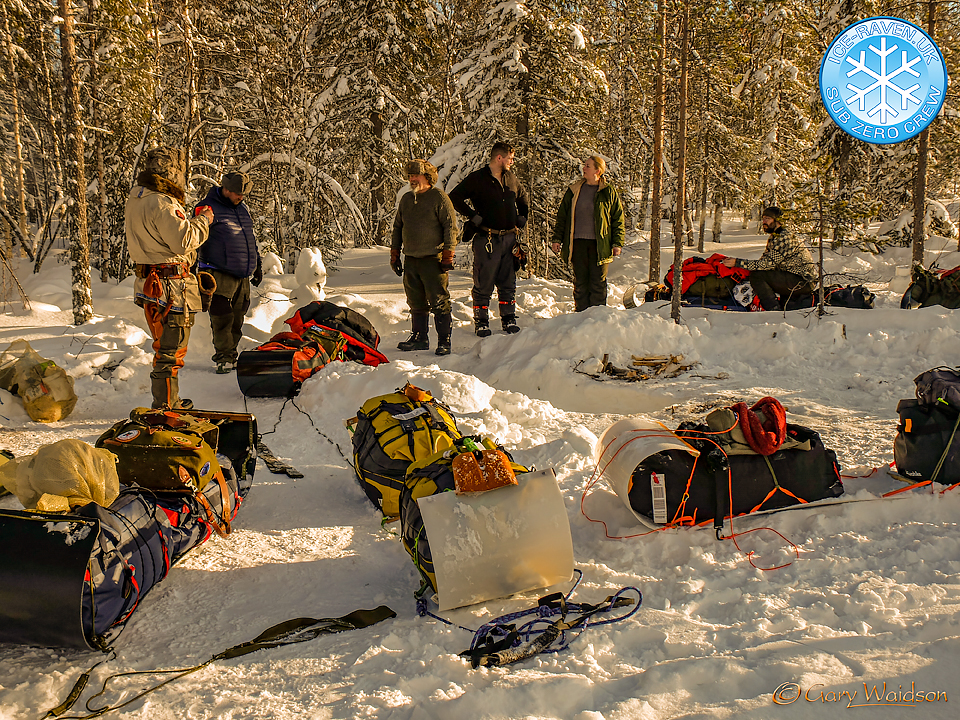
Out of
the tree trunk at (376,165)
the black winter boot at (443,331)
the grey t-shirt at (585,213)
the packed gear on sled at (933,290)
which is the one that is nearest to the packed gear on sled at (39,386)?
the black winter boot at (443,331)

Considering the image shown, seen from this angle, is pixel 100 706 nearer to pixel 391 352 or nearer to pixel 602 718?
pixel 602 718

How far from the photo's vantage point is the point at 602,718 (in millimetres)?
2066

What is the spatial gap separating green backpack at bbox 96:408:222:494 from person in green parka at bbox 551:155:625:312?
18.2 feet

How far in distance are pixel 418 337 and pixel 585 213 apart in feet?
8.47

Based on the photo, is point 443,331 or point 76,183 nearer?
point 443,331

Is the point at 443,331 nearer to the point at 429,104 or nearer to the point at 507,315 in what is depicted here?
the point at 507,315

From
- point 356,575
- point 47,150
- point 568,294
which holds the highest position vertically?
point 47,150

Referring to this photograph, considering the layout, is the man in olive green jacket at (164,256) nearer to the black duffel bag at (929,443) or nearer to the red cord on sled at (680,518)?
the red cord on sled at (680,518)

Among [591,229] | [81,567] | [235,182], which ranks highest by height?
[235,182]

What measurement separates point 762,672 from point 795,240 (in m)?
8.10

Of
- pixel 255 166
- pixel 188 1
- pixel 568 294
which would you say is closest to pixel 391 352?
pixel 568 294

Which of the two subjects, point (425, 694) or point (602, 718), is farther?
point (425, 694)

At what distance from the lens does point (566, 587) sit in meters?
3.01

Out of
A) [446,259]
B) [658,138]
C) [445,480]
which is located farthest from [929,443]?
[658,138]
